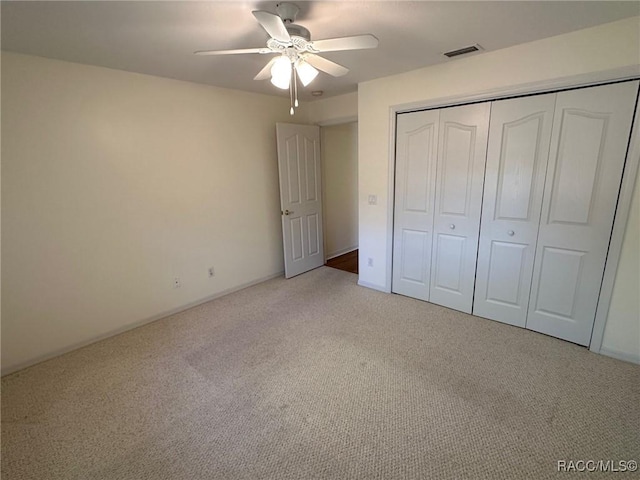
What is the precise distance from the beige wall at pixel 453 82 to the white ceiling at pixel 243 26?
10 centimetres

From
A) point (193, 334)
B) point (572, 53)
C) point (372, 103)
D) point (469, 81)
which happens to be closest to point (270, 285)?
point (193, 334)

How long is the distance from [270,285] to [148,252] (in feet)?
4.76

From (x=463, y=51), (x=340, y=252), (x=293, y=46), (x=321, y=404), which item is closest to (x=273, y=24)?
(x=293, y=46)

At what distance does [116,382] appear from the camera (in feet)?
7.13

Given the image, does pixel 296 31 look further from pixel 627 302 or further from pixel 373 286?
pixel 627 302

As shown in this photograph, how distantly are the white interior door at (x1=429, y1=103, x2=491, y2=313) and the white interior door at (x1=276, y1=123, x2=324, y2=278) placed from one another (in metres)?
1.76

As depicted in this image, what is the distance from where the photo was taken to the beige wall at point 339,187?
471cm

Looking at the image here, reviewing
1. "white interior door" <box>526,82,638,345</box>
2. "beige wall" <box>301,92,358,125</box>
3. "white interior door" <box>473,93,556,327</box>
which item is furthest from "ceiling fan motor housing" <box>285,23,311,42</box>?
"beige wall" <box>301,92,358,125</box>

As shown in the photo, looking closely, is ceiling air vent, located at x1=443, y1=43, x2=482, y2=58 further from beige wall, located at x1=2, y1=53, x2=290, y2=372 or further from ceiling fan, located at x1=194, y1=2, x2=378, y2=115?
beige wall, located at x1=2, y1=53, x2=290, y2=372

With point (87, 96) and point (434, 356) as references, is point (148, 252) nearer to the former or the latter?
point (87, 96)

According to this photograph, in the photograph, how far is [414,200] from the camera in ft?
10.3

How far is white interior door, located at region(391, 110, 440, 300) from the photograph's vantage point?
294 centimetres

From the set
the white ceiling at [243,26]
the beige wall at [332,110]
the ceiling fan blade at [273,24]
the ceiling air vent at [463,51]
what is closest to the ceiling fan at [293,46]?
the ceiling fan blade at [273,24]

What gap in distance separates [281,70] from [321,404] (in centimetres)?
203
